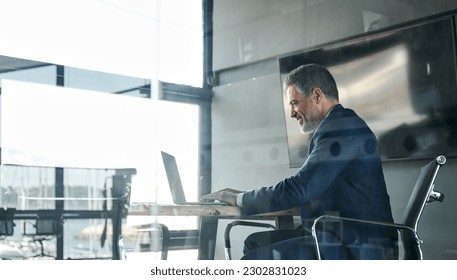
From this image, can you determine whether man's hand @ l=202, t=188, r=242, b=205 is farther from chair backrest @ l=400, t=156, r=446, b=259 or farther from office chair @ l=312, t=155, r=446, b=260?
chair backrest @ l=400, t=156, r=446, b=259

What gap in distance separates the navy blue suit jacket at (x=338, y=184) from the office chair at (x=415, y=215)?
0.08 feet

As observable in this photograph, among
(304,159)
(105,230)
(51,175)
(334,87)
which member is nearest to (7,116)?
(51,175)

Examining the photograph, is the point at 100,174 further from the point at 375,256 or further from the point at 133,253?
the point at 375,256

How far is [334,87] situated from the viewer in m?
2.51

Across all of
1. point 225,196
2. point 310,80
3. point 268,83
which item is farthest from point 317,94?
point 225,196

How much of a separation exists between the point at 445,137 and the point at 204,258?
123cm

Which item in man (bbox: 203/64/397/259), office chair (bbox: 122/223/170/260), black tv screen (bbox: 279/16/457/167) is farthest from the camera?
black tv screen (bbox: 279/16/457/167)

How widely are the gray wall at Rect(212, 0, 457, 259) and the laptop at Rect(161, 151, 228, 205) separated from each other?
15 centimetres

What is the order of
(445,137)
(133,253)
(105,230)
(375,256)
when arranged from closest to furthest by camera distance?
(375,256) < (133,253) < (105,230) < (445,137)

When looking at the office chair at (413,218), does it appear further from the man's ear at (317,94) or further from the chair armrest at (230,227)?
the man's ear at (317,94)

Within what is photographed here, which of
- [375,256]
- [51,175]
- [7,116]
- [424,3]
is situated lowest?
[375,256]

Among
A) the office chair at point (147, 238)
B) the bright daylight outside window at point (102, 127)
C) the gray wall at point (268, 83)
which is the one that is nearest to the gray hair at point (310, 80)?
the gray wall at point (268, 83)

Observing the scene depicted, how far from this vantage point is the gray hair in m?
2.41

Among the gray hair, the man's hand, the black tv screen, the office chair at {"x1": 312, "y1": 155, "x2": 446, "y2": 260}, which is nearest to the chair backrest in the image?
the office chair at {"x1": 312, "y1": 155, "x2": 446, "y2": 260}
